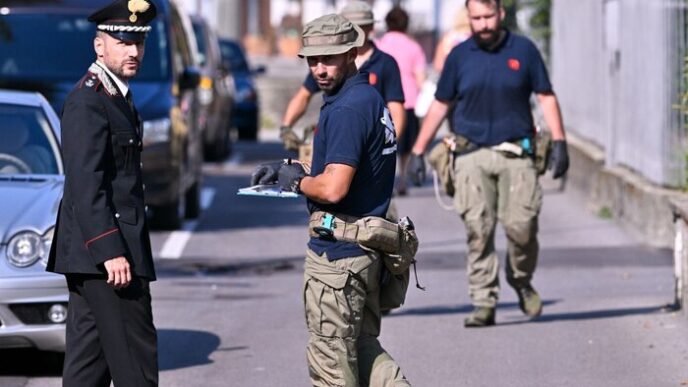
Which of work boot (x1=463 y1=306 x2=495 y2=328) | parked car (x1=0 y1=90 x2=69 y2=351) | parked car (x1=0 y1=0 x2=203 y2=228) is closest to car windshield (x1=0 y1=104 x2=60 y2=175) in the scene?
parked car (x1=0 y1=90 x2=69 y2=351)

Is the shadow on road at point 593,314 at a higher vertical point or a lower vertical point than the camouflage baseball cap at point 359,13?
lower

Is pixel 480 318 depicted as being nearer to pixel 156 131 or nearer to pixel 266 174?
pixel 266 174

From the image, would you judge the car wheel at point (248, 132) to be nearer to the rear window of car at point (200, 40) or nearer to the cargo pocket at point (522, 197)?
the rear window of car at point (200, 40)

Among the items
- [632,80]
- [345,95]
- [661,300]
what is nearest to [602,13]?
[632,80]

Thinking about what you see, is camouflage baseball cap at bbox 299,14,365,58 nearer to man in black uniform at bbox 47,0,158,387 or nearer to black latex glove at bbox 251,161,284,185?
black latex glove at bbox 251,161,284,185

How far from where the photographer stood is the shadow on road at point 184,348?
8.69m

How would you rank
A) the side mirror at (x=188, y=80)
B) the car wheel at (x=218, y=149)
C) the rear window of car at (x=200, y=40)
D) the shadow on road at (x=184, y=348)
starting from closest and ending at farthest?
the shadow on road at (x=184, y=348), the side mirror at (x=188, y=80), the rear window of car at (x=200, y=40), the car wheel at (x=218, y=149)

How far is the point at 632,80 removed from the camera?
1482 centimetres

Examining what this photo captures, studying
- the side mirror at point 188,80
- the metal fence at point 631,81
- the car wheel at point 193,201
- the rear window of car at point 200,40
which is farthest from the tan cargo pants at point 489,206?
the rear window of car at point 200,40

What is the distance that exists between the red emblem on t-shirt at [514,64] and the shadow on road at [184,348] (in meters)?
2.27

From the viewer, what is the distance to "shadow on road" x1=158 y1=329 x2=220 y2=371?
8688 millimetres

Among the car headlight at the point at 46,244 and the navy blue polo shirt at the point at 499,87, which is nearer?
the car headlight at the point at 46,244

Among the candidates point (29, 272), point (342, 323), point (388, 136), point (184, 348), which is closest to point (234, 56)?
point (184, 348)

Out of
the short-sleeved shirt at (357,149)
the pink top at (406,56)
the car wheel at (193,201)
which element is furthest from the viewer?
the car wheel at (193,201)
